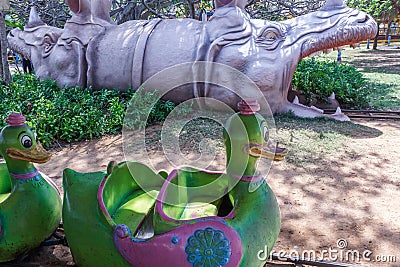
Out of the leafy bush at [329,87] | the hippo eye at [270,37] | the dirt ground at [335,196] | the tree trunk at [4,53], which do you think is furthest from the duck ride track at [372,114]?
the tree trunk at [4,53]

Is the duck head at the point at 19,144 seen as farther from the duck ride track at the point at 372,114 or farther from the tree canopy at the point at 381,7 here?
the tree canopy at the point at 381,7

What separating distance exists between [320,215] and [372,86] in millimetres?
6902

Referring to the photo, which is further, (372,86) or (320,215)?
(372,86)

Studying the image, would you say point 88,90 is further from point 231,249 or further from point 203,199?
point 231,249

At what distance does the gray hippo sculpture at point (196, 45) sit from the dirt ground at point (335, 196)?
4.47 feet

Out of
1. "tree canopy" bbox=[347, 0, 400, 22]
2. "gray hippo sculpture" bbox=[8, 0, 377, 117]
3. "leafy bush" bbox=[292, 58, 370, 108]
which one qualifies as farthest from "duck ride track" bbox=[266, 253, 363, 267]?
"tree canopy" bbox=[347, 0, 400, 22]

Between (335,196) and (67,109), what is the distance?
12.4ft

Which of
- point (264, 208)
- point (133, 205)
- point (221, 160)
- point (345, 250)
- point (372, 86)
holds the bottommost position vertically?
point (372, 86)

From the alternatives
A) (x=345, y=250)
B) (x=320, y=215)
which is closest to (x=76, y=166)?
(x=320, y=215)

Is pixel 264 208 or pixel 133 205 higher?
pixel 264 208

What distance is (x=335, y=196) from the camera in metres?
3.37

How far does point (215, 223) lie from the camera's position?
1.84 metres

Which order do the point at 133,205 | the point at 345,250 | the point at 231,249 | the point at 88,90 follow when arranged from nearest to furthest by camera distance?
the point at 231,249, the point at 133,205, the point at 345,250, the point at 88,90

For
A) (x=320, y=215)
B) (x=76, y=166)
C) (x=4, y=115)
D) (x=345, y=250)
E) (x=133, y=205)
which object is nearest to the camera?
(x=133, y=205)
